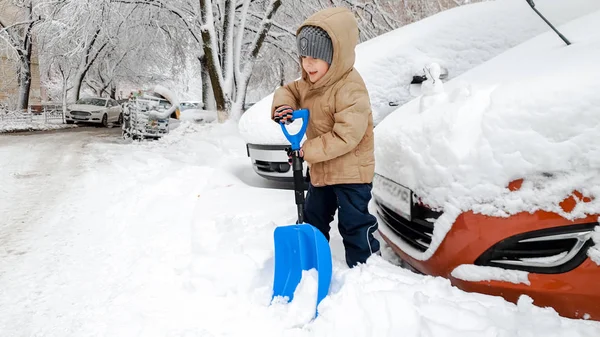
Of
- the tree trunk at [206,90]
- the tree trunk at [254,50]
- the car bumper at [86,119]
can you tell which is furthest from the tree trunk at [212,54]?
the car bumper at [86,119]

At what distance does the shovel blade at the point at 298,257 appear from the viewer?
1.96m

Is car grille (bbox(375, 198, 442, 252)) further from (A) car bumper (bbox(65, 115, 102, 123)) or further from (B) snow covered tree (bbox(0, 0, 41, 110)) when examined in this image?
(B) snow covered tree (bbox(0, 0, 41, 110))

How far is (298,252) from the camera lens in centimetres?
206

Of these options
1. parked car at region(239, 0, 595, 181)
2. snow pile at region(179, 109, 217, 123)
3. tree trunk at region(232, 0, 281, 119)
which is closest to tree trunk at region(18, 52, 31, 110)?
snow pile at region(179, 109, 217, 123)

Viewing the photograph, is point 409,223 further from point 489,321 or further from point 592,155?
point 592,155

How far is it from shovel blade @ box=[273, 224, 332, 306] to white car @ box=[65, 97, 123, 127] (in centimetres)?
1949

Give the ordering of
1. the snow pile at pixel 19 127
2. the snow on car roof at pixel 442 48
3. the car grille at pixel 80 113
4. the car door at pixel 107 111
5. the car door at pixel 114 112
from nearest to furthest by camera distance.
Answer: the snow on car roof at pixel 442 48
the snow pile at pixel 19 127
the car grille at pixel 80 113
the car door at pixel 107 111
the car door at pixel 114 112

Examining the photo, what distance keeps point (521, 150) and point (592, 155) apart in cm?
23

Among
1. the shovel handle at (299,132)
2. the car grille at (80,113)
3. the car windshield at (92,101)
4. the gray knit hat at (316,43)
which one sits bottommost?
the car grille at (80,113)

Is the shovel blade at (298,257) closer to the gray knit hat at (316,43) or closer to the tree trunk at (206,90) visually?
the gray knit hat at (316,43)

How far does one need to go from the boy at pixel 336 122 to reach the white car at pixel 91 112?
19.2 metres

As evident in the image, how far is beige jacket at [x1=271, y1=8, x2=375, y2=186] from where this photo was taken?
204cm

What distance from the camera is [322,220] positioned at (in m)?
2.50

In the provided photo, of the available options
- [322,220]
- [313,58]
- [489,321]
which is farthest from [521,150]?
[322,220]
